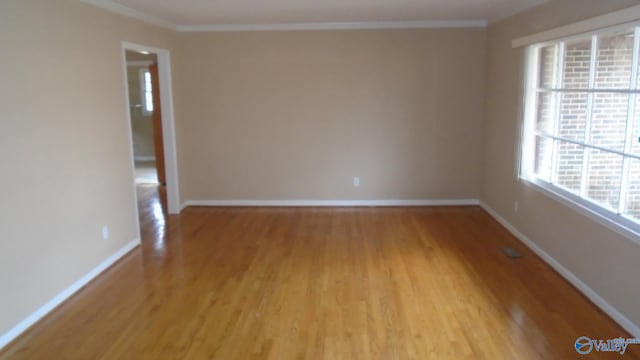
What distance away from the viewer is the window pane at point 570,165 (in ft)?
13.0

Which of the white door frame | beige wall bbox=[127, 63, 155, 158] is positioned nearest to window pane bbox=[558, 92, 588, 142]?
the white door frame

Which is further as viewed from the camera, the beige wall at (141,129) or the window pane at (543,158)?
the beige wall at (141,129)

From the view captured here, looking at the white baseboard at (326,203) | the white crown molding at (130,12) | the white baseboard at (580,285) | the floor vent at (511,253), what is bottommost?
the floor vent at (511,253)

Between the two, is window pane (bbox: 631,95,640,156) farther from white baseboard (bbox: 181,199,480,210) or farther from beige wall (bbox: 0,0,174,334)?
beige wall (bbox: 0,0,174,334)

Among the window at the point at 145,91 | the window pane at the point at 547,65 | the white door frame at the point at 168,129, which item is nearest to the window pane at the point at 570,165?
the window pane at the point at 547,65

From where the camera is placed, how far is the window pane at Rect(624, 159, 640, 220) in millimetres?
3220

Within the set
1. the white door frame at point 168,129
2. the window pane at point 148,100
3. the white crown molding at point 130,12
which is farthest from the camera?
the window pane at point 148,100

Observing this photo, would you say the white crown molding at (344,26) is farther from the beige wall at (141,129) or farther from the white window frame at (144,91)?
the beige wall at (141,129)

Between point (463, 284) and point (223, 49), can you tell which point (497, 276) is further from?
point (223, 49)

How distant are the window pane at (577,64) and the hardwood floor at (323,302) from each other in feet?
5.13

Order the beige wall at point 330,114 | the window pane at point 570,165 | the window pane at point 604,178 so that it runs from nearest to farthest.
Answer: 1. the window pane at point 604,178
2. the window pane at point 570,165
3. the beige wall at point 330,114

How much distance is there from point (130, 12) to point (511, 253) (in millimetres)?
4277

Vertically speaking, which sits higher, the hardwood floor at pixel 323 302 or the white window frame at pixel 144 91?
the white window frame at pixel 144 91

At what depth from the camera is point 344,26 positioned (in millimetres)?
6051
